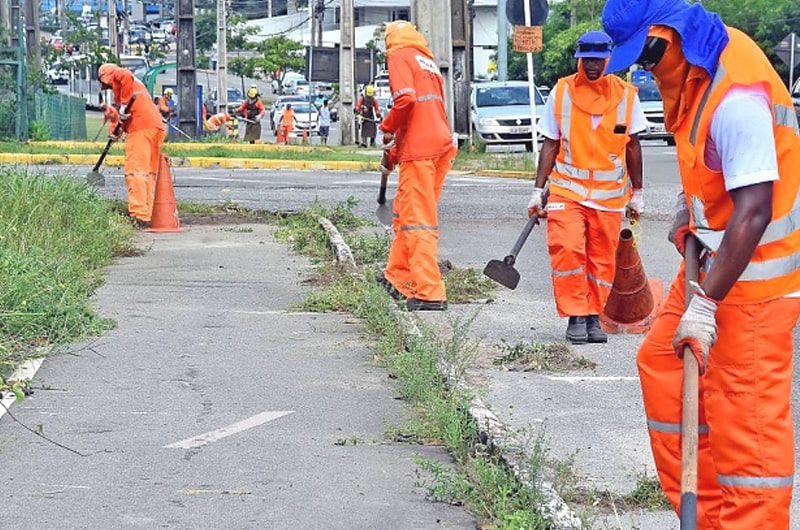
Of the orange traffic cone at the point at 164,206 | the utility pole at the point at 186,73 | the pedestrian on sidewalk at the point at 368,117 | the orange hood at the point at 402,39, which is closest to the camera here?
the orange hood at the point at 402,39

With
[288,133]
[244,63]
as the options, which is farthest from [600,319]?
[244,63]

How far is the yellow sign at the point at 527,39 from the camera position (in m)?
21.4

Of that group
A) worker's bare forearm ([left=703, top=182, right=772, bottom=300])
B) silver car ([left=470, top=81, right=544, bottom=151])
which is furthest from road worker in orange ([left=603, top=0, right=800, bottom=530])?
silver car ([left=470, top=81, right=544, bottom=151])

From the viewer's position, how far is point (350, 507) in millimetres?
5410

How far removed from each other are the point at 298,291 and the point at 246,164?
14.0 meters

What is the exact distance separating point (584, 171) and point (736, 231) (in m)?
4.37

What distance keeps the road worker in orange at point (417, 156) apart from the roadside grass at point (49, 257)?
2032 millimetres

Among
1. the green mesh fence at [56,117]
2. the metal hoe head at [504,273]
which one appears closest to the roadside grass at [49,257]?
the metal hoe head at [504,273]

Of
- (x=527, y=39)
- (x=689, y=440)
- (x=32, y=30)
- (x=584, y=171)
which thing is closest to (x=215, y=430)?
(x=689, y=440)

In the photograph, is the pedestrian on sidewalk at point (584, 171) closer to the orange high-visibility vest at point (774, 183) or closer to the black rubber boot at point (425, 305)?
the black rubber boot at point (425, 305)

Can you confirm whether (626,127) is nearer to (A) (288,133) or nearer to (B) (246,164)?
(B) (246,164)

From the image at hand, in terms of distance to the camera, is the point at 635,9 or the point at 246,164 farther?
the point at 246,164

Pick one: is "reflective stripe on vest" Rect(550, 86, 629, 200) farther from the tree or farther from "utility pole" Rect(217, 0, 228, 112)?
the tree

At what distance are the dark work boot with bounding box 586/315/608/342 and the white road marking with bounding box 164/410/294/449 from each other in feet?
8.31
